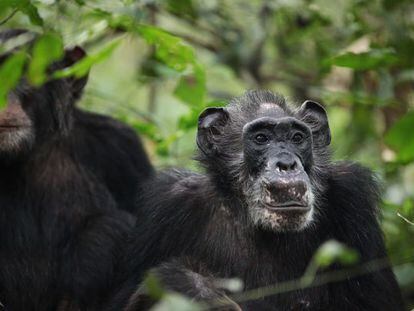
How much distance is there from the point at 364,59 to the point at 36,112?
3296 millimetres

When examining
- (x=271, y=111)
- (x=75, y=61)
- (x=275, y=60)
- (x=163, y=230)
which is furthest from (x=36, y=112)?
(x=275, y=60)

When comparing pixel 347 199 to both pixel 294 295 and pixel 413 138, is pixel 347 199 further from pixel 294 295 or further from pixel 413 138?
pixel 413 138

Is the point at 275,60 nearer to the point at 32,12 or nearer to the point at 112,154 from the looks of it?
the point at 112,154

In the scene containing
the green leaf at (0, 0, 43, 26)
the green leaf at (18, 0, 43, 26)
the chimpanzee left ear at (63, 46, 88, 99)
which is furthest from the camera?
the chimpanzee left ear at (63, 46, 88, 99)

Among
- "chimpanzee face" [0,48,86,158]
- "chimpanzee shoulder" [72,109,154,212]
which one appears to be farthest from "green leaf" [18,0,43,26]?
"chimpanzee shoulder" [72,109,154,212]

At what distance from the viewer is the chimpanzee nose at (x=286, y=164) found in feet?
22.2

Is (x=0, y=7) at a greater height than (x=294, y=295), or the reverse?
(x=0, y=7)

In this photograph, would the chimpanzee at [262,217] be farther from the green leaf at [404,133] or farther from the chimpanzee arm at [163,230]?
the green leaf at [404,133]

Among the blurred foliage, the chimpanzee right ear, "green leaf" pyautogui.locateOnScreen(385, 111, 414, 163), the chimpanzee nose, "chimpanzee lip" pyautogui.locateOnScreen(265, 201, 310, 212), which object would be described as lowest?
the blurred foliage

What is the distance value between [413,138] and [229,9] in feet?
25.4

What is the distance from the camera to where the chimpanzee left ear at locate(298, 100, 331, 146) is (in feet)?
25.4

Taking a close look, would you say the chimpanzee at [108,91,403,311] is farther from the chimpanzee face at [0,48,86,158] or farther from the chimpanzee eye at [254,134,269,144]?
the chimpanzee face at [0,48,86,158]

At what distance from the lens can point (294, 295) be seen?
7.16 metres

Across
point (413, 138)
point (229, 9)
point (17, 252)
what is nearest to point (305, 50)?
point (229, 9)
